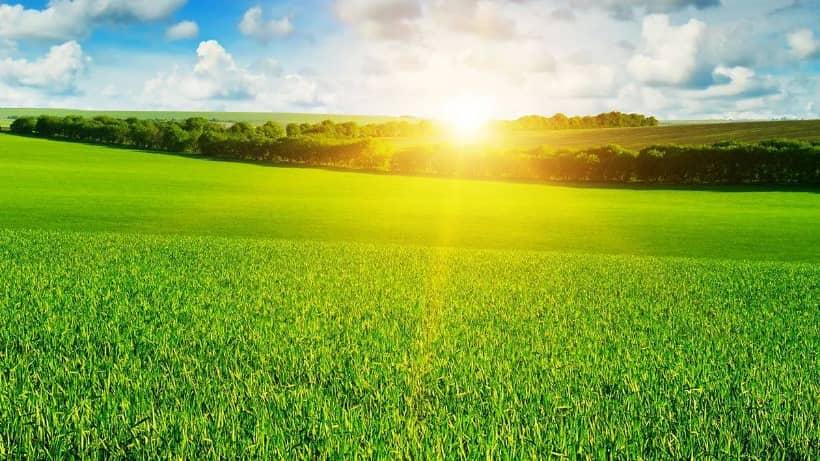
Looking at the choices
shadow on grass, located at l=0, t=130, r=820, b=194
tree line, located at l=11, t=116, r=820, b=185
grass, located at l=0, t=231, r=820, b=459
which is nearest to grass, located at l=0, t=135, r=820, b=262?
shadow on grass, located at l=0, t=130, r=820, b=194

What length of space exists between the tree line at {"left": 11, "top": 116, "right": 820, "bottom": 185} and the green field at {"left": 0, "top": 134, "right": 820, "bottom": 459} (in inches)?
2038

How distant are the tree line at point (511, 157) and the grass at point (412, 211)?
6218 mm

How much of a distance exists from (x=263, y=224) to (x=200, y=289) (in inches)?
891

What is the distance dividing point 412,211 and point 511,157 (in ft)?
129

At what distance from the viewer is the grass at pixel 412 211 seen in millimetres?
31297

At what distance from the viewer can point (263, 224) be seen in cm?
3444

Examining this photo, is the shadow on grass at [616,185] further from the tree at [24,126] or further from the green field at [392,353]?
the tree at [24,126]

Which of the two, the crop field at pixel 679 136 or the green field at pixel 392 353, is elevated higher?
the crop field at pixel 679 136

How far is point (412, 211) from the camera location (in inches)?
Answer: 1741

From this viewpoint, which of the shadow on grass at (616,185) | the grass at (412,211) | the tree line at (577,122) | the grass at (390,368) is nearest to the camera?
the grass at (390,368)

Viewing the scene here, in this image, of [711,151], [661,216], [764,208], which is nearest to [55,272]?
[661,216]

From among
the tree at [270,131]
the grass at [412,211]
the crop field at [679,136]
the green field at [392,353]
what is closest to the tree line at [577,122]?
the crop field at [679,136]

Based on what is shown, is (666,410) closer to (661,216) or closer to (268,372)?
(268,372)

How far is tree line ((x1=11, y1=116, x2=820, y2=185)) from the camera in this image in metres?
66.4
